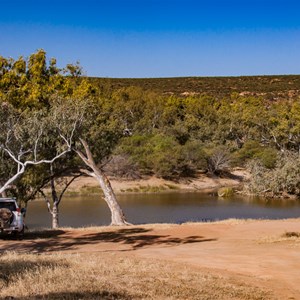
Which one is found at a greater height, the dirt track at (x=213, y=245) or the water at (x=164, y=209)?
the dirt track at (x=213, y=245)

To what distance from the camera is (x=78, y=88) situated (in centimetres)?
2453

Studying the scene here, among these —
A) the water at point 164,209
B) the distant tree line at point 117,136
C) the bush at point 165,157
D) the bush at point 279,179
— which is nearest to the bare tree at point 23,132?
the distant tree line at point 117,136

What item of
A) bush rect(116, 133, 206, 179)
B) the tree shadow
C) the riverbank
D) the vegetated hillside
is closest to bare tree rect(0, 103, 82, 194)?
the tree shadow

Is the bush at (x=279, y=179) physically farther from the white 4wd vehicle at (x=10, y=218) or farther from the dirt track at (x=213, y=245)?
the white 4wd vehicle at (x=10, y=218)

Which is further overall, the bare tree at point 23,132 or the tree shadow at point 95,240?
the bare tree at point 23,132

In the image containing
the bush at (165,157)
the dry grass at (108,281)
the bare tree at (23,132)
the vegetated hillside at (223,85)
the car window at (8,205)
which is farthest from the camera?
the vegetated hillside at (223,85)

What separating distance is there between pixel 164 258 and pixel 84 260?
2.48m

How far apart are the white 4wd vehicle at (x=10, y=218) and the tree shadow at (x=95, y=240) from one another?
0.51 m

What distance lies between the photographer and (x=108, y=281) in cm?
918

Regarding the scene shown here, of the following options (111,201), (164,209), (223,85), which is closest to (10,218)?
(111,201)

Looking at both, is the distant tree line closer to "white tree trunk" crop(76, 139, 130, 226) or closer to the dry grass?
"white tree trunk" crop(76, 139, 130, 226)

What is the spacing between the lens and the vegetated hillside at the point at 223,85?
10769 centimetres

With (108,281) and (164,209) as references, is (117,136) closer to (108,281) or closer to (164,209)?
(164,209)

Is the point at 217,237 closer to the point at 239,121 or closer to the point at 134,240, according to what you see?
the point at 134,240
